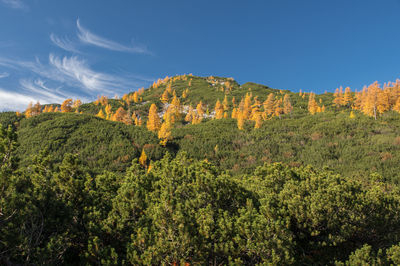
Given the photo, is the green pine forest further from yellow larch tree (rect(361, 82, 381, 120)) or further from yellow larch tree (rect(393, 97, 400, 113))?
yellow larch tree (rect(393, 97, 400, 113))

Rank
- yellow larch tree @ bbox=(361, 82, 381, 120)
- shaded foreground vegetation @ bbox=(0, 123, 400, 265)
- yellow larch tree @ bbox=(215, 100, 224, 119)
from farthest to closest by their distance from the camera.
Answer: yellow larch tree @ bbox=(215, 100, 224, 119)
yellow larch tree @ bbox=(361, 82, 381, 120)
shaded foreground vegetation @ bbox=(0, 123, 400, 265)

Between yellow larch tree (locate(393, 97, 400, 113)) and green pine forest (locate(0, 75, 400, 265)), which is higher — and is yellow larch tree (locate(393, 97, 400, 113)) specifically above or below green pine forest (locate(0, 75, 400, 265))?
above

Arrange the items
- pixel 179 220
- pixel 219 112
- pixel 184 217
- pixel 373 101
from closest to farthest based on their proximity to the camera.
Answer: pixel 179 220 → pixel 184 217 → pixel 373 101 → pixel 219 112

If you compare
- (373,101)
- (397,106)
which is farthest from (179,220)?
(397,106)

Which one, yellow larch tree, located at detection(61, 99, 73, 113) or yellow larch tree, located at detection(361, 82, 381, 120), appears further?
yellow larch tree, located at detection(61, 99, 73, 113)

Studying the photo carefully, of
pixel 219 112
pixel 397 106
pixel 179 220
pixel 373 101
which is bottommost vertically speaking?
pixel 179 220

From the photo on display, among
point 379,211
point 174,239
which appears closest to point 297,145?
point 379,211

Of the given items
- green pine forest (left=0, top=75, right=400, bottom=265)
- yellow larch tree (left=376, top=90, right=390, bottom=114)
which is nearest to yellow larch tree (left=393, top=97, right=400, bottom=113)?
yellow larch tree (left=376, top=90, right=390, bottom=114)

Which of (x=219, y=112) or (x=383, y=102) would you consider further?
(x=219, y=112)

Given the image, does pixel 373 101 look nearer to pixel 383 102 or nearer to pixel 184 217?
pixel 383 102

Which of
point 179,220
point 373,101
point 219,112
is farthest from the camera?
point 219,112

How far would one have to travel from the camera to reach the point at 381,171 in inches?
1134

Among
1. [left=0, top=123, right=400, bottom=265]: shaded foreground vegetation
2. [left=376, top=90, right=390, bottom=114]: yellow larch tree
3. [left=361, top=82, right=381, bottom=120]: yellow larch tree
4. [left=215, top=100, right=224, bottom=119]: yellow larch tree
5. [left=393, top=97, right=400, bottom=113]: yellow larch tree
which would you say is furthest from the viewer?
[left=215, top=100, right=224, bottom=119]: yellow larch tree

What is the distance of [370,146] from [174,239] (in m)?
46.0
